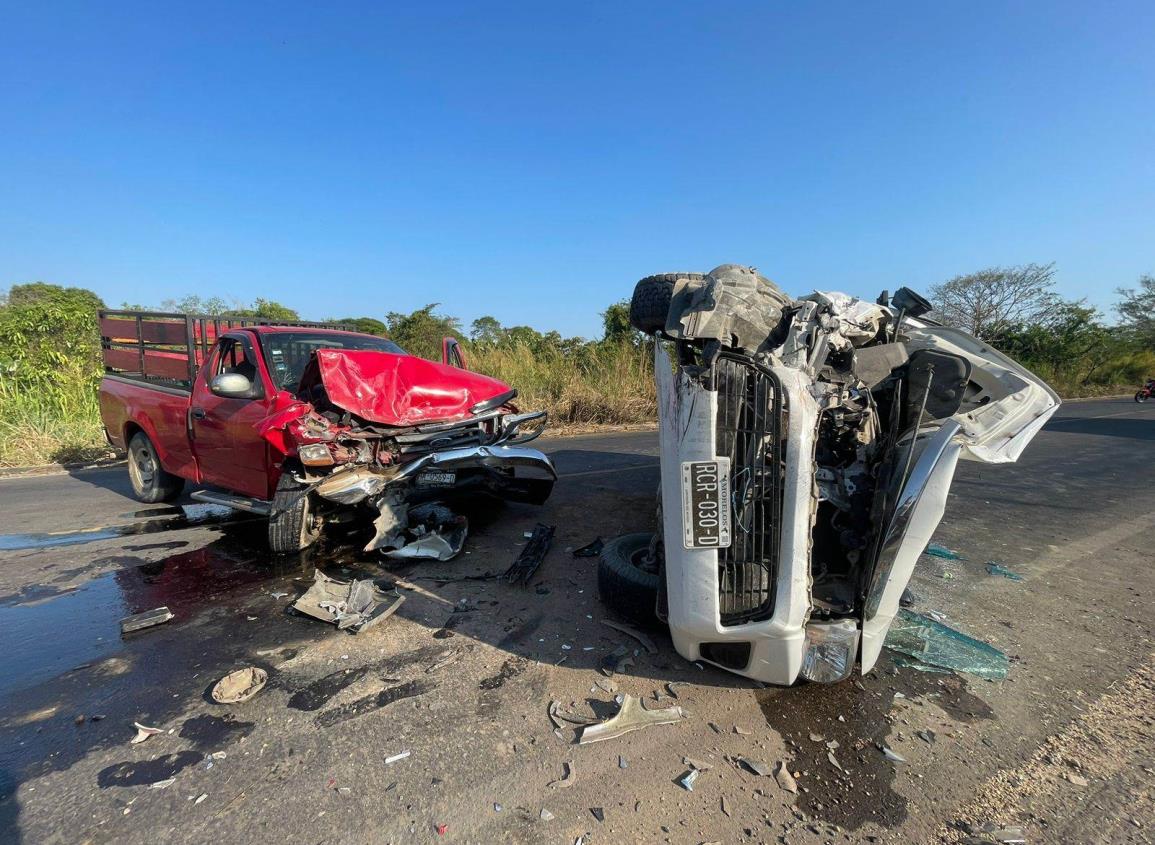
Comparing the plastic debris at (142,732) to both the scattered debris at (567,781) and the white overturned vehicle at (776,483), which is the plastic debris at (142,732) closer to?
the scattered debris at (567,781)

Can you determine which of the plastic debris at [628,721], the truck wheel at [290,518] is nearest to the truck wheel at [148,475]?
the truck wheel at [290,518]

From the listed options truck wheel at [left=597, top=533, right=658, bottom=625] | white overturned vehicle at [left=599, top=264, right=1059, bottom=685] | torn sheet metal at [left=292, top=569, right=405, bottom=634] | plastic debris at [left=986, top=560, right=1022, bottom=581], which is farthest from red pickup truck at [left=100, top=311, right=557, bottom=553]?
plastic debris at [left=986, top=560, right=1022, bottom=581]

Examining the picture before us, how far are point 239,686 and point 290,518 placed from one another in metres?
1.47

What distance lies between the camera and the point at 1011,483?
6664 millimetres

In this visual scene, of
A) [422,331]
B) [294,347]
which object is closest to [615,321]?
[422,331]

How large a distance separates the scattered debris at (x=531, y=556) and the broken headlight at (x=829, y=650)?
74.1 inches

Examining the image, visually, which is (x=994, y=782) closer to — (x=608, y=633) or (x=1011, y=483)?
(x=608, y=633)

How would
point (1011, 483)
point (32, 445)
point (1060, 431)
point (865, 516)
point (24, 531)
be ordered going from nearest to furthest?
1. point (865, 516)
2. point (24, 531)
3. point (1011, 483)
4. point (32, 445)
5. point (1060, 431)

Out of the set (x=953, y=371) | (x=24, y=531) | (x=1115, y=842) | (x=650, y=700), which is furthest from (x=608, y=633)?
(x=24, y=531)

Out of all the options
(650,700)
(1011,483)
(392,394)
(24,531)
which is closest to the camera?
(650,700)

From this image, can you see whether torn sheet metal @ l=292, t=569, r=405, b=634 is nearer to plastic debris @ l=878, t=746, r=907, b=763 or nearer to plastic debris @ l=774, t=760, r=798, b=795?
plastic debris @ l=774, t=760, r=798, b=795

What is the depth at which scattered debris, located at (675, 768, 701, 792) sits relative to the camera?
6.24 feet

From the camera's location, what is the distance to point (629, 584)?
9.69 ft

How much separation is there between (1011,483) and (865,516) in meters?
5.71
